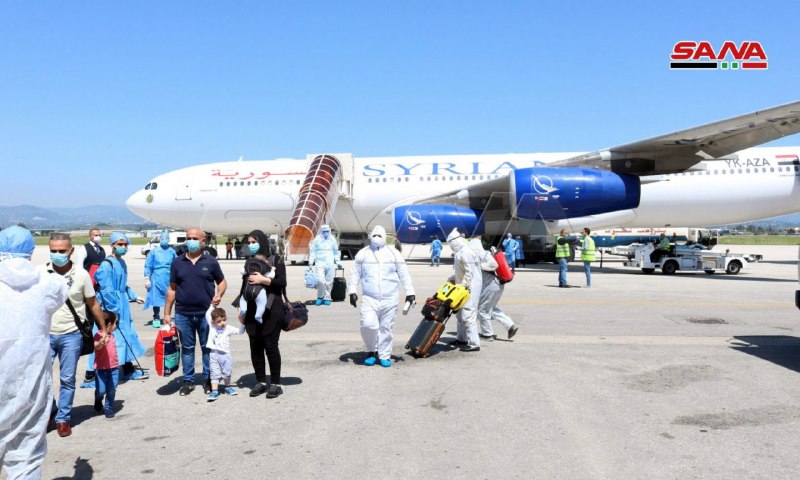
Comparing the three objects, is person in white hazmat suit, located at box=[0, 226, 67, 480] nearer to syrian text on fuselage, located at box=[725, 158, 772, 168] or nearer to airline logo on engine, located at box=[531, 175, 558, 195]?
airline logo on engine, located at box=[531, 175, 558, 195]

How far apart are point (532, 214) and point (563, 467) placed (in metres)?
15.7

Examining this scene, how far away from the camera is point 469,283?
7.60m

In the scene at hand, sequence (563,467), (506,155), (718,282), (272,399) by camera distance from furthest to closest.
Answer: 1. (506,155)
2. (718,282)
3. (272,399)
4. (563,467)

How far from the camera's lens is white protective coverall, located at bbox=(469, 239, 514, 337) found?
7.95 meters

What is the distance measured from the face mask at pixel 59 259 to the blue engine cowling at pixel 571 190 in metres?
15.1

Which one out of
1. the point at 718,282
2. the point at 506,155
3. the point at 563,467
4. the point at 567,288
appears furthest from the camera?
the point at 506,155

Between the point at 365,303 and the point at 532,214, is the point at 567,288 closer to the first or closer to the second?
the point at 532,214

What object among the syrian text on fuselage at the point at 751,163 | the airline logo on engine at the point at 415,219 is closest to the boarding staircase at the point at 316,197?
the airline logo on engine at the point at 415,219

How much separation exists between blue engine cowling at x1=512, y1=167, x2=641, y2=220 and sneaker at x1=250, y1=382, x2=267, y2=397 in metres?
A: 13.7

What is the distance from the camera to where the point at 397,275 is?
22.7 ft

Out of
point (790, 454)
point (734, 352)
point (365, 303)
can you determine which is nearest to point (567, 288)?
point (734, 352)

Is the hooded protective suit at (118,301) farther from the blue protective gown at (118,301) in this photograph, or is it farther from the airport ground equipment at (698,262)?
the airport ground equipment at (698,262)

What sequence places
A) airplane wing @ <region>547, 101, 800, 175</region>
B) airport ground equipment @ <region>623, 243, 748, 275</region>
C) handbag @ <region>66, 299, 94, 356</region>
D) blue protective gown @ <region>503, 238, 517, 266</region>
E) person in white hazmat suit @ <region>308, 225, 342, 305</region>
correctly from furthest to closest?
airport ground equipment @ <region>623, 243, 748, 275</region> < blue protective gown @ <region>503, 238, 517, 266</region> < airplane wing @ <region>547, 101, 800, 175</region> < person in white hazmat suit @ <region>308, 225, 342, 305</region> < handbag @ <region>66, 299, 94, 356</region>

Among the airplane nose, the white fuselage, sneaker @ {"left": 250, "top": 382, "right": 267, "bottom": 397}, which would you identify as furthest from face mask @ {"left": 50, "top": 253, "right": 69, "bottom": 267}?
the airplane nose
